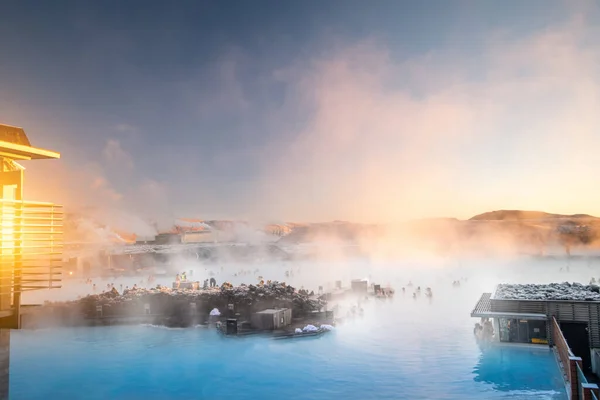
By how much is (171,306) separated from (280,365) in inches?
612

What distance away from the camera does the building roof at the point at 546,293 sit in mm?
21817

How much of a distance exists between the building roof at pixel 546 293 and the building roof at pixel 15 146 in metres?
23.5

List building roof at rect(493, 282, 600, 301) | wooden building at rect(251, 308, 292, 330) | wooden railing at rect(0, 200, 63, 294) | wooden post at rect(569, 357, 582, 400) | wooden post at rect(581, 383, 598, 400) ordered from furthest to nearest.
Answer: wooden building at rect(251, 308, 292, 330), building roof at rect(493, 282, 600, 301), wooden post at rect(569, 357, 582, 400), wooden post at rect(581, 383, 598, 400), wooden railing at rect(0, 200, 63, 294)

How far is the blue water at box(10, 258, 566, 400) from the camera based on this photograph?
20.8 m

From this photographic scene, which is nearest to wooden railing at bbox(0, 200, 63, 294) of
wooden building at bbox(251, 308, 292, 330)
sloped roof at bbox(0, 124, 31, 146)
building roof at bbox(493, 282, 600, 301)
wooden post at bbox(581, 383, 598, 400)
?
sloped roof at bbox(0, 124, 31, 146)

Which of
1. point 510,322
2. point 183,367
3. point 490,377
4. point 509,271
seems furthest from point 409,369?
point 509,271

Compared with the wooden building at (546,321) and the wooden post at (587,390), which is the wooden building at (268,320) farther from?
the wooden post at (587,390)

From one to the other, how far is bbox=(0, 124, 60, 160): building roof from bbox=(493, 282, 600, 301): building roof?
23.5 meters

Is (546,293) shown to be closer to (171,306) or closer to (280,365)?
(280,365)

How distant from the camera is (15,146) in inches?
206

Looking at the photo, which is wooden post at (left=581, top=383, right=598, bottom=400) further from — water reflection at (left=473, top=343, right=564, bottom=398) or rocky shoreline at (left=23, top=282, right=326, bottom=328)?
rocky shoreline at (left=23, top=282, right=326, bottom=328)

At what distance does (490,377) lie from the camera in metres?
21.8

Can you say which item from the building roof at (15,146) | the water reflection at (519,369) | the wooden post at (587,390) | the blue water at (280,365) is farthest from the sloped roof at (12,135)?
the water reflection at (519,369)

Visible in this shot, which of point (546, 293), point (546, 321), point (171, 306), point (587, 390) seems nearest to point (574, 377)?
point (587, 390)
